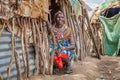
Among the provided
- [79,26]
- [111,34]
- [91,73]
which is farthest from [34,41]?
[111,34]

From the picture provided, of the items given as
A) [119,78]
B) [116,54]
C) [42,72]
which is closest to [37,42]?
[42,72]

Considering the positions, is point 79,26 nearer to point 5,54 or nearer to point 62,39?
point 62,39

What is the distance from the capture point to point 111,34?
1178cm

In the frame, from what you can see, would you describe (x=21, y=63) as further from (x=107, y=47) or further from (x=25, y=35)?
(x=107, y=47)

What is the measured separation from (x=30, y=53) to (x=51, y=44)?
2.15 feet

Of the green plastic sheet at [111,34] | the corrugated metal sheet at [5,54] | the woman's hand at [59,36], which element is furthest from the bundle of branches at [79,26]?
the corrugated metal sheet at [5,54]

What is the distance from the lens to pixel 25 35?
19.4 ft

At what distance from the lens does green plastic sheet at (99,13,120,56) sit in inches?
457

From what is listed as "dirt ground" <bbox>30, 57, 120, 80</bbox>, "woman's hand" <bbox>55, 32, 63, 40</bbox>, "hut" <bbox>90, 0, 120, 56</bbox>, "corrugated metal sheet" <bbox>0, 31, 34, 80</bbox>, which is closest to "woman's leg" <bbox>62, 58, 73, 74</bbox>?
"dirt ground" <bbox>30, 57, 120, 80</bbox>

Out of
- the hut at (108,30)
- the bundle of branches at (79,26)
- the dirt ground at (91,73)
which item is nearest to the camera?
the dirt ground at (91,73)

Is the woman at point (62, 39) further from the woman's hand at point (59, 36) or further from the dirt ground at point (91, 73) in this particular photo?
the dirt ground at point (91, 73)

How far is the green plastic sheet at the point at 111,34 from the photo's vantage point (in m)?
11.6

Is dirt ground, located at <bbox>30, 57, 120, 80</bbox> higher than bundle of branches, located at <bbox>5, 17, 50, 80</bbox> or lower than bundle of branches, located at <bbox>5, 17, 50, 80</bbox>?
lower

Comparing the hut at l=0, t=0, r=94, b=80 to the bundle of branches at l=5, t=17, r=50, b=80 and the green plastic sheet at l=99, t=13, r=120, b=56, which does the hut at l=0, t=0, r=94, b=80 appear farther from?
the green plastic sheet at l=99, t=13, r=120, b=56
